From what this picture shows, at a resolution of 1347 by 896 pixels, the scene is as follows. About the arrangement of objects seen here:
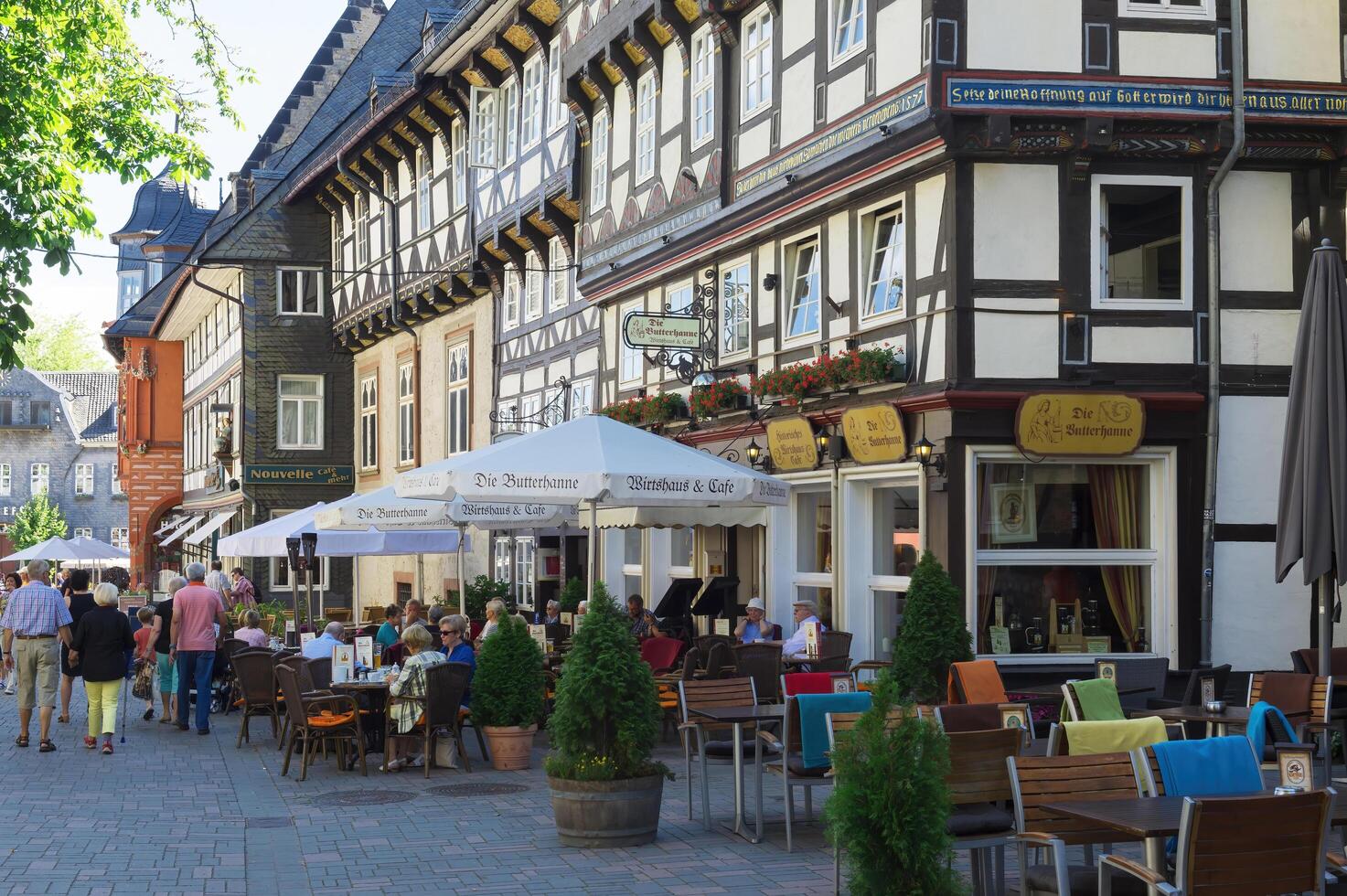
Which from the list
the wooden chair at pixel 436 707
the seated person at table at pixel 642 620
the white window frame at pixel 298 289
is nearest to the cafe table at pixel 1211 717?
the wooden chair at pixel 436 707

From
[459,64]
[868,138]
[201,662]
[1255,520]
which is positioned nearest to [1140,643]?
[1255,520]

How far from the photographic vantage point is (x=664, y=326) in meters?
20.4

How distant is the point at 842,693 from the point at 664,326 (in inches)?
428

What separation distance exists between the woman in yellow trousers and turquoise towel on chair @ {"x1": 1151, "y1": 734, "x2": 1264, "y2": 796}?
11791 mm

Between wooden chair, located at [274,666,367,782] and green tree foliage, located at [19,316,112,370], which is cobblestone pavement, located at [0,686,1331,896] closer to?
wooden chair, located at [274,666,367,782]

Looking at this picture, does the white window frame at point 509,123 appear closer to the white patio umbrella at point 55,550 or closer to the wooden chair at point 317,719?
the white patio umbrella at point 55,550

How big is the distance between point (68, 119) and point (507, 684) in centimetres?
713

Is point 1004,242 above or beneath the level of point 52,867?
above

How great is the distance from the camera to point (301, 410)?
4225 cm

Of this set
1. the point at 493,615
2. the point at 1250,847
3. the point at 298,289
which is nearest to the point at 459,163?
the point at 298,289

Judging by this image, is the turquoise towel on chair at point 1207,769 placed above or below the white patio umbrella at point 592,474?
below

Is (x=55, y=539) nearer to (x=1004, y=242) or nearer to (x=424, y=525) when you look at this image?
(x=424, y=525)

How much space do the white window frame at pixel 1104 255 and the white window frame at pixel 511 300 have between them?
16339 mm

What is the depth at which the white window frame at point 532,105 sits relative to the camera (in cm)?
2828
